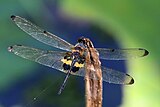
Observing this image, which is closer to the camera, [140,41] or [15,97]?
Result: [140,41]

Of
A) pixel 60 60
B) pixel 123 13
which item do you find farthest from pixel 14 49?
pixel 123 13

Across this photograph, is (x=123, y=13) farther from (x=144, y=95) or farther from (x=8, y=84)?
(x=8, y=84)

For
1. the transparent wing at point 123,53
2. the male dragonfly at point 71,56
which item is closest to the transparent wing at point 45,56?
the male dragonfly at point 71,56

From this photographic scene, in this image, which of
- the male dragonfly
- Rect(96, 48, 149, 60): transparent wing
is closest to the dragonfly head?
the male dragonfly

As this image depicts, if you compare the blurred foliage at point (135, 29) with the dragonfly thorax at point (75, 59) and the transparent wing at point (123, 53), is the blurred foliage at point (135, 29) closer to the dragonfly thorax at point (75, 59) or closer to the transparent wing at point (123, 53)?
the transparent wing at point (123, 53)

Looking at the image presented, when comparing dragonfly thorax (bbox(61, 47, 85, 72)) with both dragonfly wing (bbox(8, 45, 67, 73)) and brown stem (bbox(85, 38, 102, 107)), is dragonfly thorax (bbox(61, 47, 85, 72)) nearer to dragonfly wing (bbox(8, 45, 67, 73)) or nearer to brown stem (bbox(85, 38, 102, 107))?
dragonfly wing (bbox(8, 45, 67, 73))
